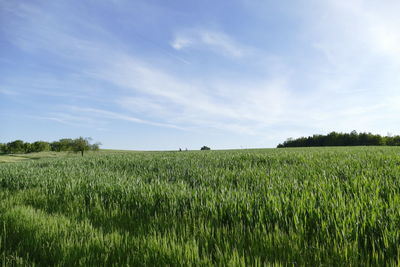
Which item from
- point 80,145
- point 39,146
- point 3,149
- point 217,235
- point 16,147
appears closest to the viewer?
point 217,235

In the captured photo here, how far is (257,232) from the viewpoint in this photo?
8.27 ft

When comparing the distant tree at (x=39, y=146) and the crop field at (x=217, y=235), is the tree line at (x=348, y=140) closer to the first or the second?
the crop field at (x=217, y=235)

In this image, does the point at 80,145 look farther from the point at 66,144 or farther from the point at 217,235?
the point at 217,235

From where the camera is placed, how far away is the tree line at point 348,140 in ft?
→ 288

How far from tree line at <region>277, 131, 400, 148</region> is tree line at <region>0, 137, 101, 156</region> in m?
90.3

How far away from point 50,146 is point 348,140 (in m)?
→ 144

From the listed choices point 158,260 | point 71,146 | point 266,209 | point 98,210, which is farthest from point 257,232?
point 71,146

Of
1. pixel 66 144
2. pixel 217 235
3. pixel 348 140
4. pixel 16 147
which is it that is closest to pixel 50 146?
pixel 16 147

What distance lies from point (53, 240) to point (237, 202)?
246 centimetres

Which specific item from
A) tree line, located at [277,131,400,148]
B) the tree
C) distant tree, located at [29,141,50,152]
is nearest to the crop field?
the tree

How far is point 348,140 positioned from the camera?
92.9 m

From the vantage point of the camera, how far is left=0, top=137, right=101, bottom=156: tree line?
233 feet

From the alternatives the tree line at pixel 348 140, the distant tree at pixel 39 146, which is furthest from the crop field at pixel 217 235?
the distant tree at pixel 39 146

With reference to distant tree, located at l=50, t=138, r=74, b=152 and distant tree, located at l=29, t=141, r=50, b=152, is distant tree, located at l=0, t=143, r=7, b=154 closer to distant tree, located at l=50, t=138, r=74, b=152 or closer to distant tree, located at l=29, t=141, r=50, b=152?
distant tree, located at l=29, t=141, r=50, b=152
